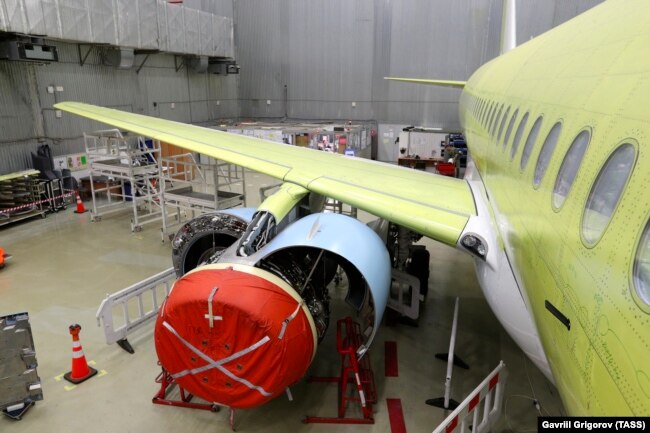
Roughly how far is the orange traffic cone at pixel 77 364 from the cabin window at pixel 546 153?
722cm

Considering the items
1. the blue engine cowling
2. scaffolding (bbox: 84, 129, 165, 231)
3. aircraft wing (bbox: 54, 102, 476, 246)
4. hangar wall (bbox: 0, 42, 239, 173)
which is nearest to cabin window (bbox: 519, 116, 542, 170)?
aircraft wing (bbox: 54, 102, 476, 246)

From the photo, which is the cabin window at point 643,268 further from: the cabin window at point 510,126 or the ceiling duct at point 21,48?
the ceiling duct at point 21,48

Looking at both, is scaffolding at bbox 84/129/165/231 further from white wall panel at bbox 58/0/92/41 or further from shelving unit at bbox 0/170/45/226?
white wall panel at bbox 58/0/92/41

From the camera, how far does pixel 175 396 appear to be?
705cm

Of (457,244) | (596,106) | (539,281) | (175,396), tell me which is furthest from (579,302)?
(175,396)

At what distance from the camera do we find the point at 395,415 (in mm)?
6613

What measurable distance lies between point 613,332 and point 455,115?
94.4ft

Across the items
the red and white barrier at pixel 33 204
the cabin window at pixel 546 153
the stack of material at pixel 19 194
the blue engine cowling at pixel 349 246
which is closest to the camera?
the cabin window at pixel 546 153

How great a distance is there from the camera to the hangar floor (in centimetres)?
648

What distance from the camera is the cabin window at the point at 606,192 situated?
7.74 feet

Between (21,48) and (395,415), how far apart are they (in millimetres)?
17346

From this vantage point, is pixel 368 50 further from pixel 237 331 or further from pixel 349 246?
pixel 237 331

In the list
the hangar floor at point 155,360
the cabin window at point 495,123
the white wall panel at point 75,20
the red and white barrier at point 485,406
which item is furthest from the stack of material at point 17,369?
the white wall panel at point 75,20

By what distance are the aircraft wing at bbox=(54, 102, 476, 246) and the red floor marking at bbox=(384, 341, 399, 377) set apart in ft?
9.79
